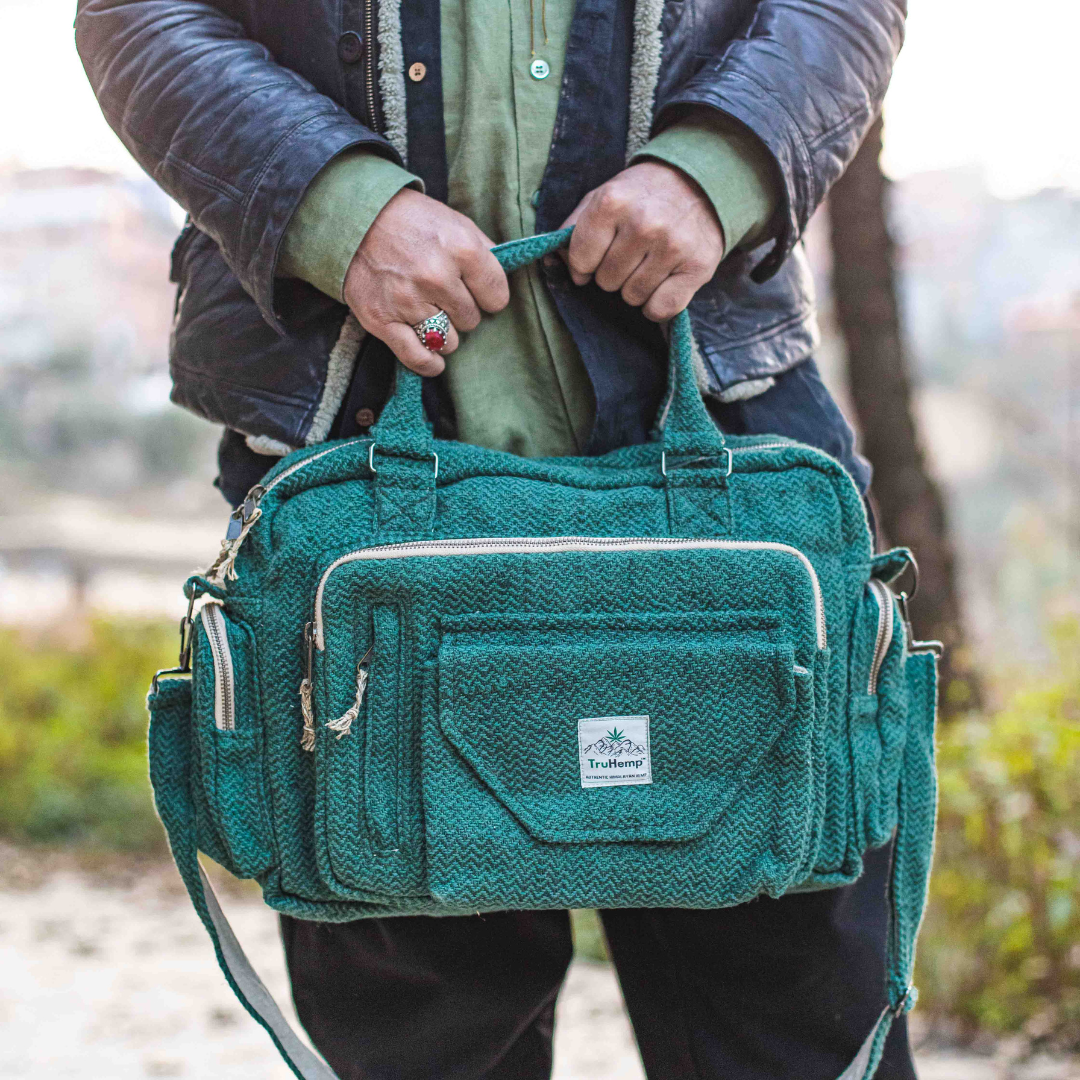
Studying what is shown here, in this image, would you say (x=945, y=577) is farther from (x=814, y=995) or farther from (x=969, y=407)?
(x=969, y=407)

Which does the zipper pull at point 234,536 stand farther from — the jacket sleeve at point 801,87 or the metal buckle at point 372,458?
the jacket sleeve at point 801,87

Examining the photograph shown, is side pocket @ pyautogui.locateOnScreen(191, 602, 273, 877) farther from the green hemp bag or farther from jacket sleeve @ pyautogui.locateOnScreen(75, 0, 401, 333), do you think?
jacket sleeve @ pyautogui.locateOnScreen(75, 0, 401, 333)

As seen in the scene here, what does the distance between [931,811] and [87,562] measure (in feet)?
16.7

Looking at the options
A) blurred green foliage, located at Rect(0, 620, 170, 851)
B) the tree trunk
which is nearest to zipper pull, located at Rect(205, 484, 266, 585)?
the tree trunk

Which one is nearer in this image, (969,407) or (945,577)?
(945,577)

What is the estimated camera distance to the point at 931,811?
3.79 feet

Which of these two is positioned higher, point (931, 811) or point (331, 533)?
point (331, 533)

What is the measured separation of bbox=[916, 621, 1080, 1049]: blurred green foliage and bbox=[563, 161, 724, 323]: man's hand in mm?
1732

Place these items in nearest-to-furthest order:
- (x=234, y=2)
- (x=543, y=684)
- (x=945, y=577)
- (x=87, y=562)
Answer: (x=543, y=684) < (x=234, y=2) < (x=945, y=577) < (x=87, y=562)

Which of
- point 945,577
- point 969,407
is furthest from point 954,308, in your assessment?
point 945,577

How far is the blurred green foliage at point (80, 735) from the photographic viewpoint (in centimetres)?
409

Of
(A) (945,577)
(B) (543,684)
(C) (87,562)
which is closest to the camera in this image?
(B) (543,684)

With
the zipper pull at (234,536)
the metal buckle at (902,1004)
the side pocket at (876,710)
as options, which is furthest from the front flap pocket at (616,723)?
the metal buckle at (902,1004)

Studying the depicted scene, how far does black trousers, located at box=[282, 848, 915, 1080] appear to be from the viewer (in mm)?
1106
